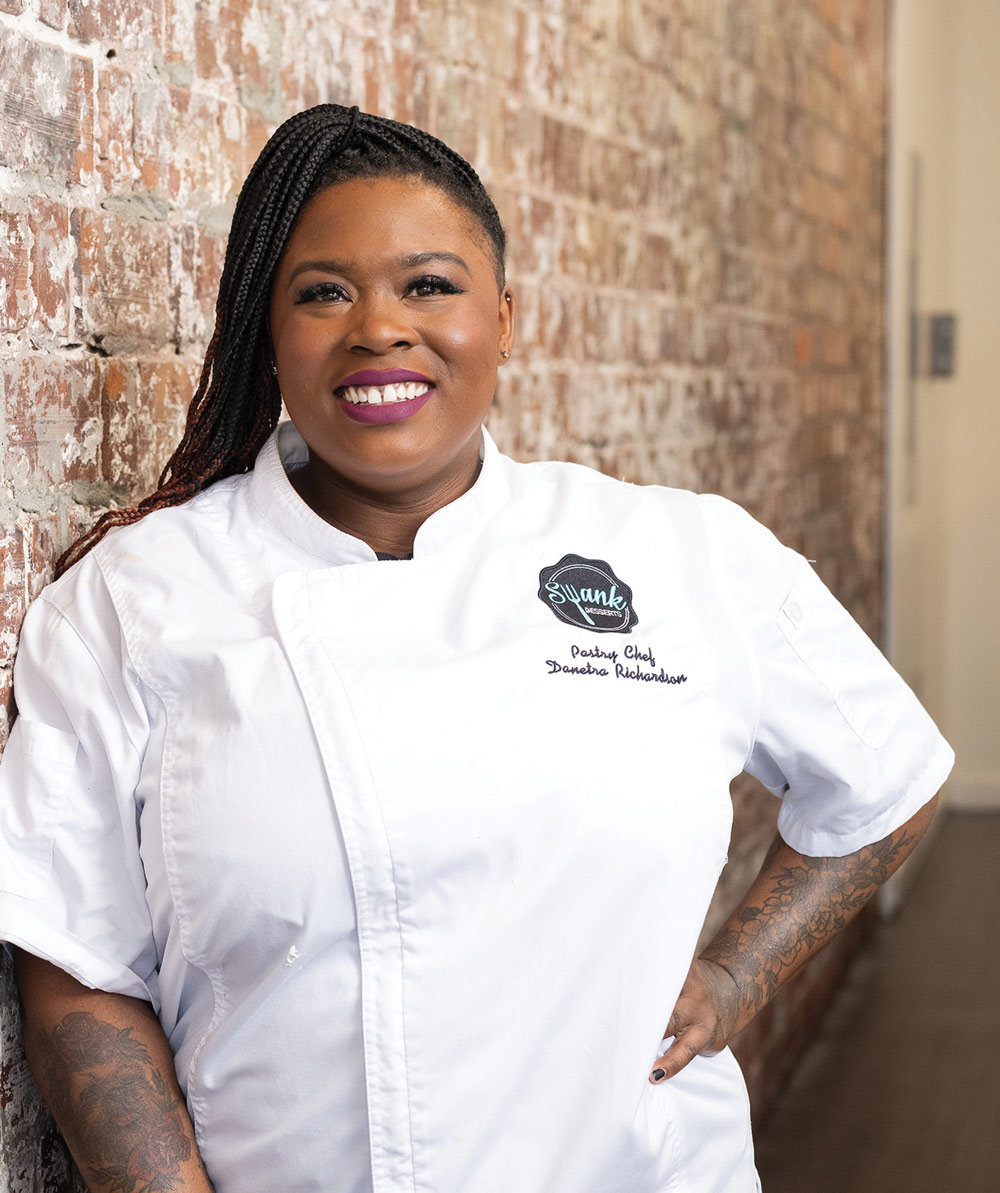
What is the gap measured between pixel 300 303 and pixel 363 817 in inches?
16.8

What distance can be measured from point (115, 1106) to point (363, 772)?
13.0 inches

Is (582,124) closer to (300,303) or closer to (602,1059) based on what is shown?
(300,303)

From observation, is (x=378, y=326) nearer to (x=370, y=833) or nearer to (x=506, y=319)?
(x=506, y=319)

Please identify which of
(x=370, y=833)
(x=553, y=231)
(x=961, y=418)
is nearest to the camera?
(x=370, y=833)

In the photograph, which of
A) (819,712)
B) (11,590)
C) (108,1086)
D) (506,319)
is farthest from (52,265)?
(819,712)

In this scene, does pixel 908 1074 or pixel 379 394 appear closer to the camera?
pixel 379 394

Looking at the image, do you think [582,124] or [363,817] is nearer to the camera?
[363,817]

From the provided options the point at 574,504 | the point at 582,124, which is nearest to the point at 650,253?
the point at 582,124

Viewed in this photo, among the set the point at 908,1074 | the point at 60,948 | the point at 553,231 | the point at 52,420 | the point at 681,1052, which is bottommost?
the point at 908,1074

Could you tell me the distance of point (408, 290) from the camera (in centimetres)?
119

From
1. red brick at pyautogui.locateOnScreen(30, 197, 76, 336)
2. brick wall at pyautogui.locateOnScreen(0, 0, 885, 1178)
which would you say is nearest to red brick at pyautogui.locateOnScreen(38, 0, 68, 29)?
brick wall at pyautogui.locateOnScreen(0, 0, 885, 1178)

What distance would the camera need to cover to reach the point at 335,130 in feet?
3.99

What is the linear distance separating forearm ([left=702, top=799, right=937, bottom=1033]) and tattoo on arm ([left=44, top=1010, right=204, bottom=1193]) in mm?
590

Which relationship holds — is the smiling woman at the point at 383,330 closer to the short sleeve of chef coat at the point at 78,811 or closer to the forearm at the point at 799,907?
the short sleeve of chef coat at the point at 78,811
